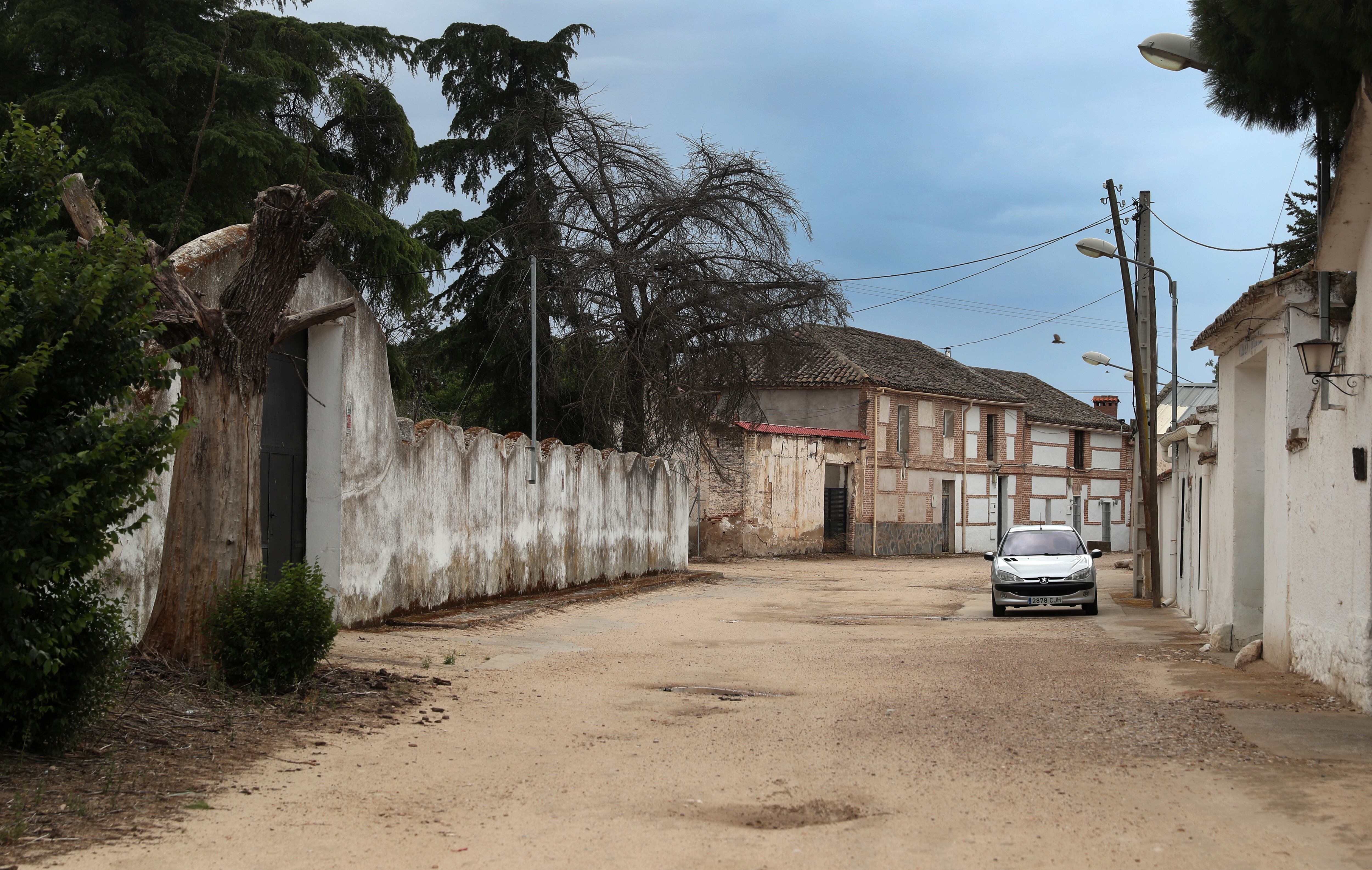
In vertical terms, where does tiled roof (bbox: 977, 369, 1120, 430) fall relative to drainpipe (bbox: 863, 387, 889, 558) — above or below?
above

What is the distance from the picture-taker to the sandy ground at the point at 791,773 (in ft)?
16.8

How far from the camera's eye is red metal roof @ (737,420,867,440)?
115 ft

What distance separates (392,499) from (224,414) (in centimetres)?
573

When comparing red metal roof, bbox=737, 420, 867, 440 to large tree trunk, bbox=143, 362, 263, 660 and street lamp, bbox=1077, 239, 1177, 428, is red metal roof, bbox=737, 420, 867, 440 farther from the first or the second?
large tree trunk, bbox=143, 362, 263, 660

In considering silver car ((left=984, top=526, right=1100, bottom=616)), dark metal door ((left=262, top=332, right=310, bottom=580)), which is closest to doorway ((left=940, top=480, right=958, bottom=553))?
silver car ((left=984, top=526, right=1100, bottom=616))

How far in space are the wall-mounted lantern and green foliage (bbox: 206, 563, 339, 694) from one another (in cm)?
760

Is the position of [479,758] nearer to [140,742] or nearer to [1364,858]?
[140,742]

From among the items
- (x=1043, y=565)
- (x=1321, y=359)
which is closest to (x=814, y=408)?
(x=1043, y=565)

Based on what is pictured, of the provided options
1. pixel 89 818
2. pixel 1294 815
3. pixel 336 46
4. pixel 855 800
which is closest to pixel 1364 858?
pixel 1294 815

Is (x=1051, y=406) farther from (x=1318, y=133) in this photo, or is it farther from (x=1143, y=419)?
(x=1318, y=133)

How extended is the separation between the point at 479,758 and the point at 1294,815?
4.42 metres

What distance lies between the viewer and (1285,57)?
7.52m

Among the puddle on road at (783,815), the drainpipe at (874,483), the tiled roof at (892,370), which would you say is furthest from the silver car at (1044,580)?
the drainpipe at (874,483)

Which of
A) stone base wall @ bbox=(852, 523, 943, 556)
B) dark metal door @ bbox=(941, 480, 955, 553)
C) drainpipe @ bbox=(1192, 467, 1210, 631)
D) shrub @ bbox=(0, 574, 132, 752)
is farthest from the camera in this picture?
dark metal door @ bbox=(941, 480, 955, 553)
